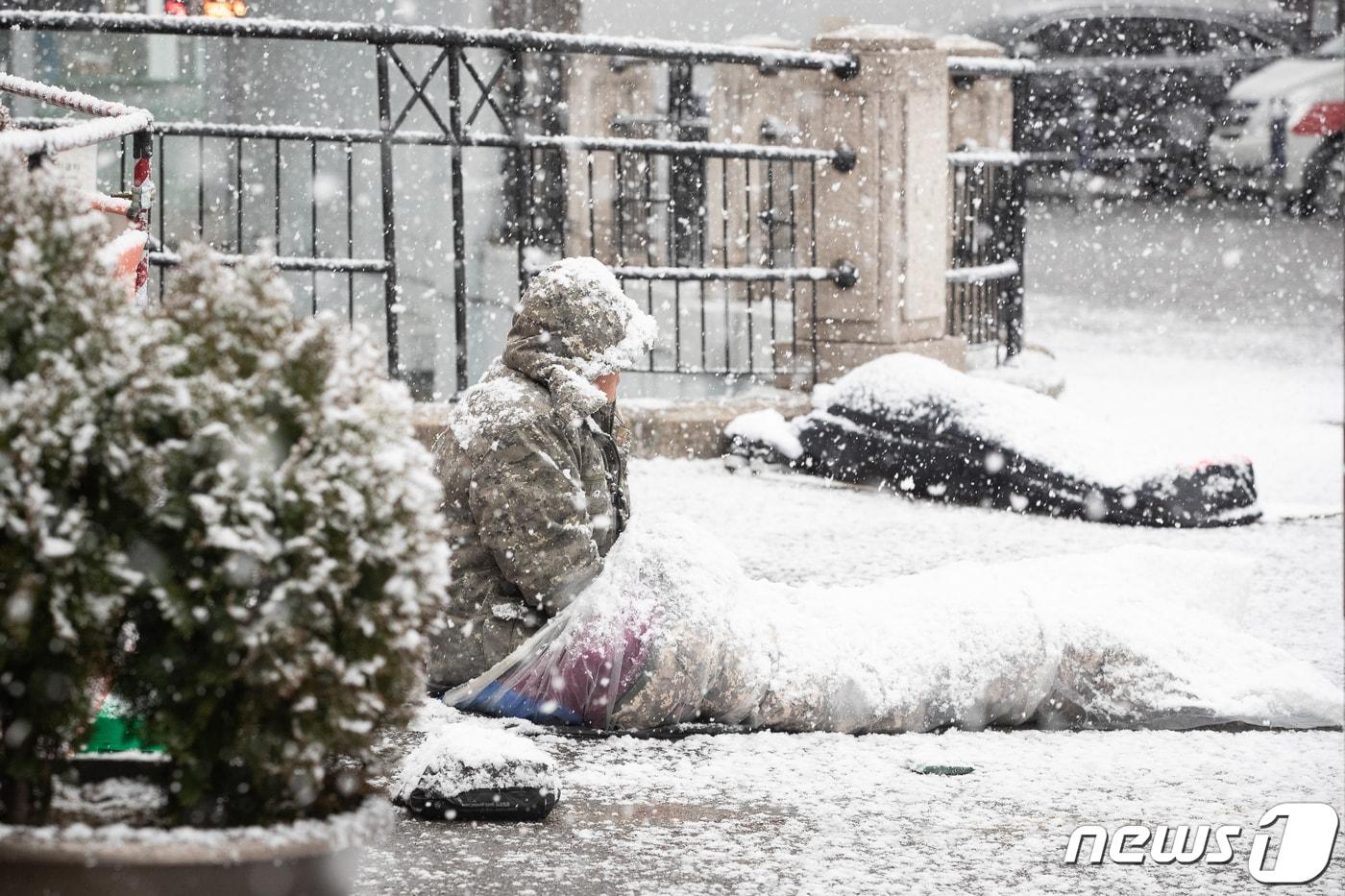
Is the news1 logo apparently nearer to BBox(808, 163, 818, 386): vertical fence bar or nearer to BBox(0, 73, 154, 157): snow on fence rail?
BBox(0, 73, 154, 157): snow on fence rail

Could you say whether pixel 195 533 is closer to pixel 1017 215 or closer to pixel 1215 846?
pixel 1215 846

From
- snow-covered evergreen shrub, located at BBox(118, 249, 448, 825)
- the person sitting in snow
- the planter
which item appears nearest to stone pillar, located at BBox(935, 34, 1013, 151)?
the person sitting in snow

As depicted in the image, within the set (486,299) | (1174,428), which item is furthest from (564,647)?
(486,299)

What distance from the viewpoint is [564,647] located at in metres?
4.26

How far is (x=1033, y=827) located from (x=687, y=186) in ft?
34.3

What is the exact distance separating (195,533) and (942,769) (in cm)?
243

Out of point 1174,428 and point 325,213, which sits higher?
point 325,213

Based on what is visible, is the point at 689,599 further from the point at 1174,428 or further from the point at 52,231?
the point at 1174,428

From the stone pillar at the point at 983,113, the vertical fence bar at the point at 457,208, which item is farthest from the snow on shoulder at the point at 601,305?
the stone pillar at the point at 983,113

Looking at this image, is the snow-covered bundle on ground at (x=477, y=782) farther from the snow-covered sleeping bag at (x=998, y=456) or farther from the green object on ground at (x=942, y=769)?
the snow-covered sleeping bag at (x=998, y=456)

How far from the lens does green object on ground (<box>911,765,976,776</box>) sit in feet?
13.8

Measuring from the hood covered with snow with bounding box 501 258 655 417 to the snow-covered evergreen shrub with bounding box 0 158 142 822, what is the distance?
2.26 metres

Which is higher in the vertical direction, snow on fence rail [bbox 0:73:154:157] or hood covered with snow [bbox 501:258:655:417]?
snow on fence rail [bbox 0:73:154:157]

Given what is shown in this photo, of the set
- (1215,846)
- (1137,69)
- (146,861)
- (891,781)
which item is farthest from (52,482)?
(1137,69)
